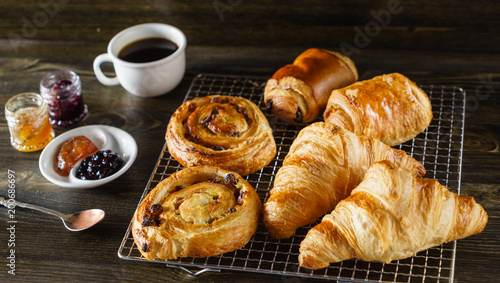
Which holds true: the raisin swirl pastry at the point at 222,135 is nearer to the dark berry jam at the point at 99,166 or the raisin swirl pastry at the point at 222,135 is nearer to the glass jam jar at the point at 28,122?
the dark berry jam at the point at 99,166

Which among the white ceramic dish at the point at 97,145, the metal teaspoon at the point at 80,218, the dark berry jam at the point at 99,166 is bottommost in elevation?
the metal teaspoon at the point at 80,218

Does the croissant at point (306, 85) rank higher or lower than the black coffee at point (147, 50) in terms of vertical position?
higher

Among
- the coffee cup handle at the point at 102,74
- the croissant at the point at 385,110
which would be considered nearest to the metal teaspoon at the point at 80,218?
the coffee cup handle at the point at 102,74

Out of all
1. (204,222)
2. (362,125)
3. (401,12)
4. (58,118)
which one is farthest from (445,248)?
(58,118)

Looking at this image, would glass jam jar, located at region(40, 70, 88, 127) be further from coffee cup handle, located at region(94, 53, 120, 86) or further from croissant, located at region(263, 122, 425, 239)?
croissant, located at region(263, 122, 425, 239)

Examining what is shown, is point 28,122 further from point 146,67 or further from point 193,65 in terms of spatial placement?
point 193,65
